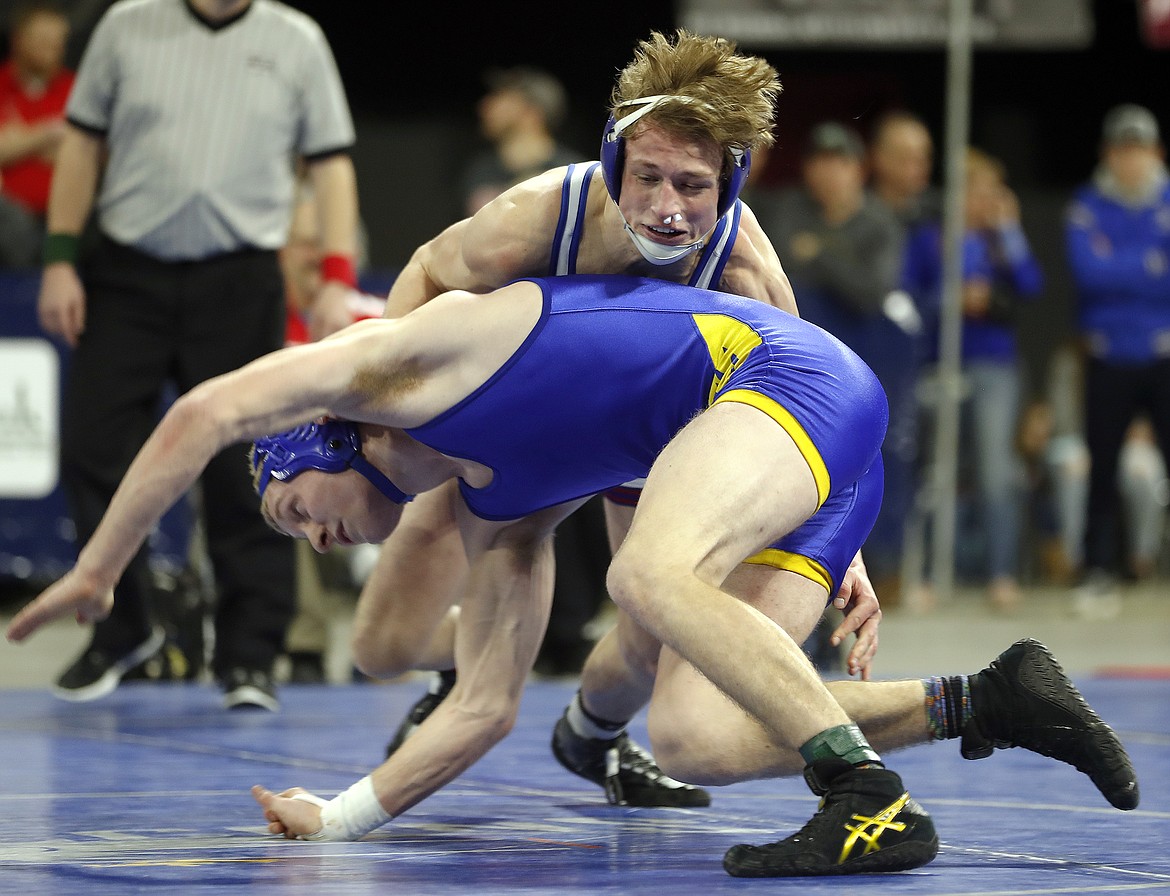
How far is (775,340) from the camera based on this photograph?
9.90 ft

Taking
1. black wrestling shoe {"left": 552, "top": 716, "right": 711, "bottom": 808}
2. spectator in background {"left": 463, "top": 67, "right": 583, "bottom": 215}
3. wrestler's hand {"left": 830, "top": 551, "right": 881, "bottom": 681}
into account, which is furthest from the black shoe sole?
spectator in background {"left": 463, "top": 67, "right": 583, "bottom": 215}

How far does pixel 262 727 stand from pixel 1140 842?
7.99 feet

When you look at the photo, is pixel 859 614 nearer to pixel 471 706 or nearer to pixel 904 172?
pixel 471 706

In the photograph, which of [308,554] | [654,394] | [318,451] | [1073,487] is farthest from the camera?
[1073,487]

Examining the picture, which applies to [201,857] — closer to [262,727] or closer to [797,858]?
[797,858]

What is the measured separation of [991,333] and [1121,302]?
62 centimetres

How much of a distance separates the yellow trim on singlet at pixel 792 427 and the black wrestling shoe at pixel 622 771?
2.75 ft

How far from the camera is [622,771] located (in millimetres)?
3621

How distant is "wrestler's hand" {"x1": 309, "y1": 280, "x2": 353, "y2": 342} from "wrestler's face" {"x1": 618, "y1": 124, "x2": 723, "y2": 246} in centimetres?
211

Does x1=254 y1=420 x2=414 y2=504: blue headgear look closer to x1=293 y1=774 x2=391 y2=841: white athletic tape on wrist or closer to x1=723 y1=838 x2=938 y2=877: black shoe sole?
x1=293 y1=774 x2=391 y2=841: white athletic tape on wrist

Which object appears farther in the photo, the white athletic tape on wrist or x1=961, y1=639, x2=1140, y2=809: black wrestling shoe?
the white athletic tape on wrist

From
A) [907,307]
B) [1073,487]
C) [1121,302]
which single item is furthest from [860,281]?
[1073,487]

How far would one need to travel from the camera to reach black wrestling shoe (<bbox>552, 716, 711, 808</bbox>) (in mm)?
3570

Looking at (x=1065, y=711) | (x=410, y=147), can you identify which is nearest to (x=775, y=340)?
(x=1065, y=711)
